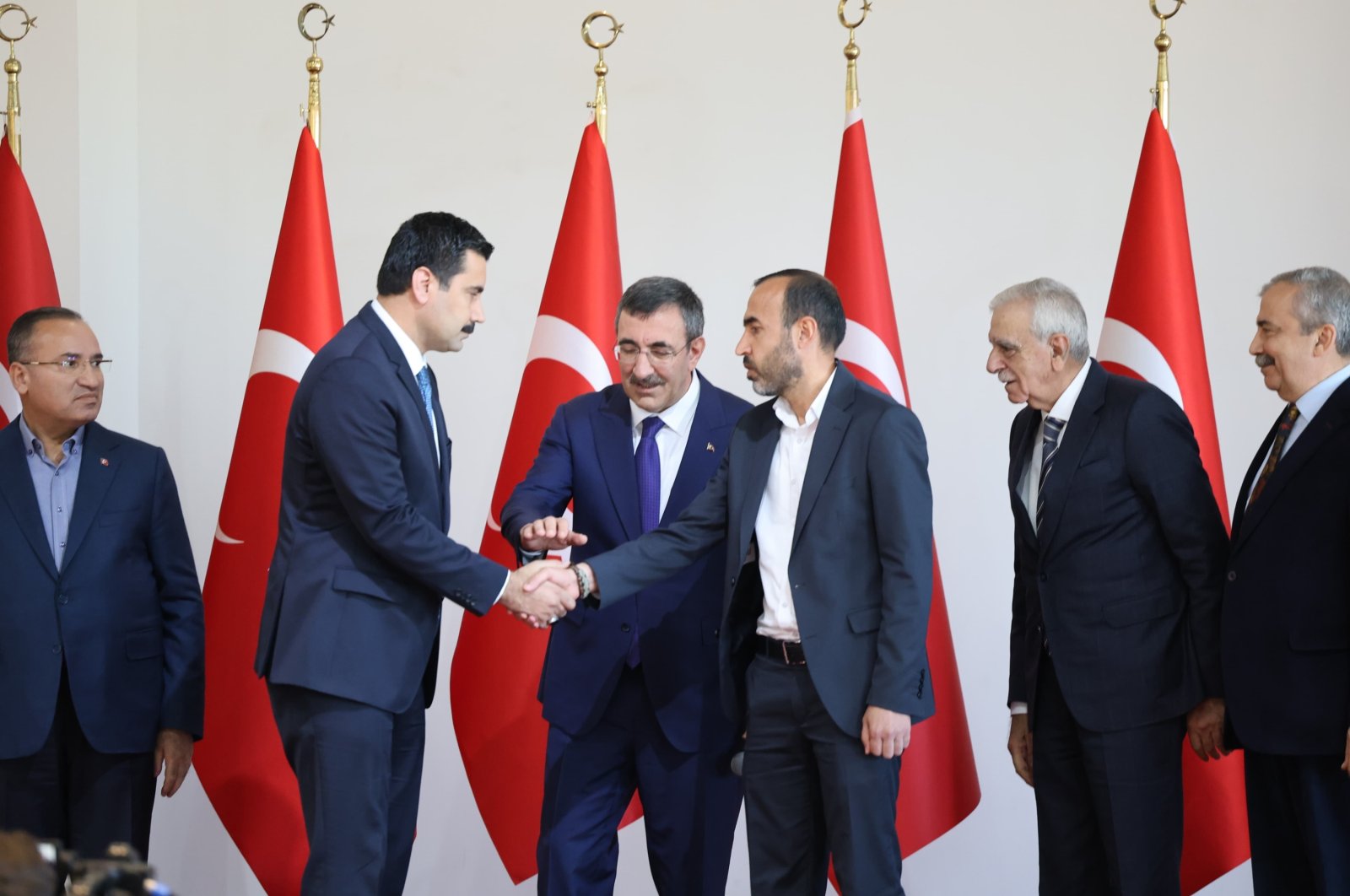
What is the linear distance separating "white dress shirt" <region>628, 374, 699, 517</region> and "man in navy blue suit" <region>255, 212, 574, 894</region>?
418 millimetres

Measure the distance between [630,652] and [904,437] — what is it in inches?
33.4

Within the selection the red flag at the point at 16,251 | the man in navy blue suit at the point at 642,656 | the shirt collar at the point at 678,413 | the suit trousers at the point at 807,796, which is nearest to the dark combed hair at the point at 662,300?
the man in navy blue suit at the point at 642,656

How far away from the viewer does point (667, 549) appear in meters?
3.00

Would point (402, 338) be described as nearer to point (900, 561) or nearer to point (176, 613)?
point (176, 613)

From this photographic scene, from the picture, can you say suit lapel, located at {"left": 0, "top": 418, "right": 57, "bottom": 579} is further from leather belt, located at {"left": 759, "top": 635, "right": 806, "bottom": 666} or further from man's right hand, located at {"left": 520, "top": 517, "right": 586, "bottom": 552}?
leather belt, located at {"left": 759, "top": 635, "right": 806, "bottom": 666}

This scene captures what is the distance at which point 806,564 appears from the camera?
2.71 m

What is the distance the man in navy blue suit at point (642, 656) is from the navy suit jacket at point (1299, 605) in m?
1.11

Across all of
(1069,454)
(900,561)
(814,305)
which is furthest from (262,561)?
(1069,454)

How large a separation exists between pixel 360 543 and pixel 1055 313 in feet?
5.13

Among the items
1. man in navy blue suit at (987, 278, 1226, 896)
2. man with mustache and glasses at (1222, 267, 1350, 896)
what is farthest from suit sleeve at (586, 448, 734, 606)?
man with mustache and glasses at (1222, 267, 1350, 896)

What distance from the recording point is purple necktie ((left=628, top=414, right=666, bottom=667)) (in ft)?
10.5

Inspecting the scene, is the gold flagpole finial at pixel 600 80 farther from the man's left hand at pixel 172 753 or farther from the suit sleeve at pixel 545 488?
the man's left hand at pixel 172 753

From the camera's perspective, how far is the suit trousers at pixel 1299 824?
250 cm

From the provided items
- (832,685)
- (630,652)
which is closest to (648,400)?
(630,652)
